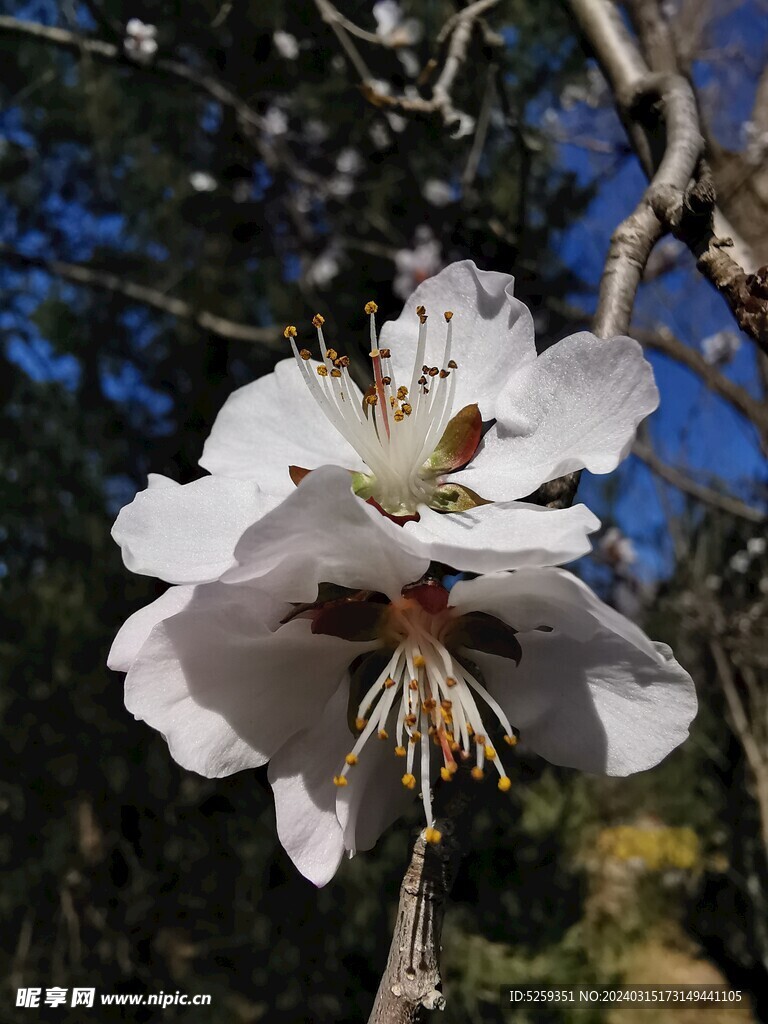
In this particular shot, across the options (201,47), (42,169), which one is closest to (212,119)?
(42,169)

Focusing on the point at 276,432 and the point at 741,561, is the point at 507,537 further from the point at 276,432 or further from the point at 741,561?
the point at 741,561

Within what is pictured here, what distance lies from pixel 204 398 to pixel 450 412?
1.33 metres

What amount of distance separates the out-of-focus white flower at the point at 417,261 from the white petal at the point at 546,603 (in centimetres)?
158

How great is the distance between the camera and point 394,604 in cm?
43

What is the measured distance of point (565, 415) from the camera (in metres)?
0.47

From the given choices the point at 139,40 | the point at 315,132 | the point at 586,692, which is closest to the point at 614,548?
the point at 315,132

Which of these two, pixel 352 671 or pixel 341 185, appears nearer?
pixel 352 671

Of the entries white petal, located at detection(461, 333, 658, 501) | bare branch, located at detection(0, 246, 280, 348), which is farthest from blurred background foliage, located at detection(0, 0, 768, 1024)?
white petal, located at detection(461, 333, 658, 501)

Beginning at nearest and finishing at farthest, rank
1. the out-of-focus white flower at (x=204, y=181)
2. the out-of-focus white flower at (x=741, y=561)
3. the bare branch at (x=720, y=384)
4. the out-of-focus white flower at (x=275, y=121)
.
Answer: the bare branch at (x=720, y=384) → the out-of-focus white flower at (x=275, y=121) → the out-of-focus white flower at (x=204, y=181) → the out-of-focus white flower at (x=741, y=561)

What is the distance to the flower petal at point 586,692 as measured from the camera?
400 mm

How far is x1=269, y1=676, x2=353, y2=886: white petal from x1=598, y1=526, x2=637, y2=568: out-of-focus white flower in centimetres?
226

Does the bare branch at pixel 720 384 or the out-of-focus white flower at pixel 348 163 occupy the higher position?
the out-of-focus white flower at pixel 348 163

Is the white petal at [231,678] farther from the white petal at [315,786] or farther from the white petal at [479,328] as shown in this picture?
the white petal at [479,328]

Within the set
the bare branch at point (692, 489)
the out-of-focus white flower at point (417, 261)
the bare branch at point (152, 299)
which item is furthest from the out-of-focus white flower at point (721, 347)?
the bare branch at point (152, 299)
